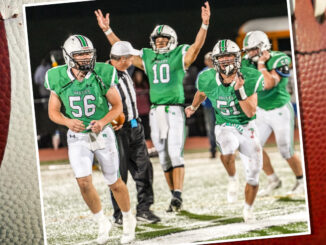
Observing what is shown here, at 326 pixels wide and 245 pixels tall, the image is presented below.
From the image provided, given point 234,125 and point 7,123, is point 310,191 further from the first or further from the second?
point 7,123

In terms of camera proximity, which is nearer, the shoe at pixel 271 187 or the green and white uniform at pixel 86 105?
the green and white uniform at pixel 86 105

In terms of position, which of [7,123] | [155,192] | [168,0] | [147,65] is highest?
[168,0]

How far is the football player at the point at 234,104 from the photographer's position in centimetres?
140

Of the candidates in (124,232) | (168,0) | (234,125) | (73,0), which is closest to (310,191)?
(234,125)

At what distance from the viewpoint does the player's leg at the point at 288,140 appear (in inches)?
57.2

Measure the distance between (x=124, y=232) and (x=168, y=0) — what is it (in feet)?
2.28

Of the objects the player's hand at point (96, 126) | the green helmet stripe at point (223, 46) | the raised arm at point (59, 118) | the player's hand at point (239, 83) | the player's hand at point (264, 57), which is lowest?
the player's hand at point (96, 126)

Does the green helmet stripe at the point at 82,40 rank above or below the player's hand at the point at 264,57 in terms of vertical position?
above

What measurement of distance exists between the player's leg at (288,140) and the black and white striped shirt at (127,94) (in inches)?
17.5

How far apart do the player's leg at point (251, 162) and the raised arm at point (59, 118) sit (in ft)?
1.57

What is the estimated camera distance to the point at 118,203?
1428 millimetres

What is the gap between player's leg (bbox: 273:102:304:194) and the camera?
1.45 metres

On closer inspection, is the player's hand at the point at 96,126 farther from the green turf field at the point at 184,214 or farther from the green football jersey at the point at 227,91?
the green football jersey at the point at 227,91

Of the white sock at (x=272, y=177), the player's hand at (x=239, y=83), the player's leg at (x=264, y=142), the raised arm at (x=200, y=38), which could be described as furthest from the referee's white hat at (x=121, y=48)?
the white sock at (x=272, y=177)
